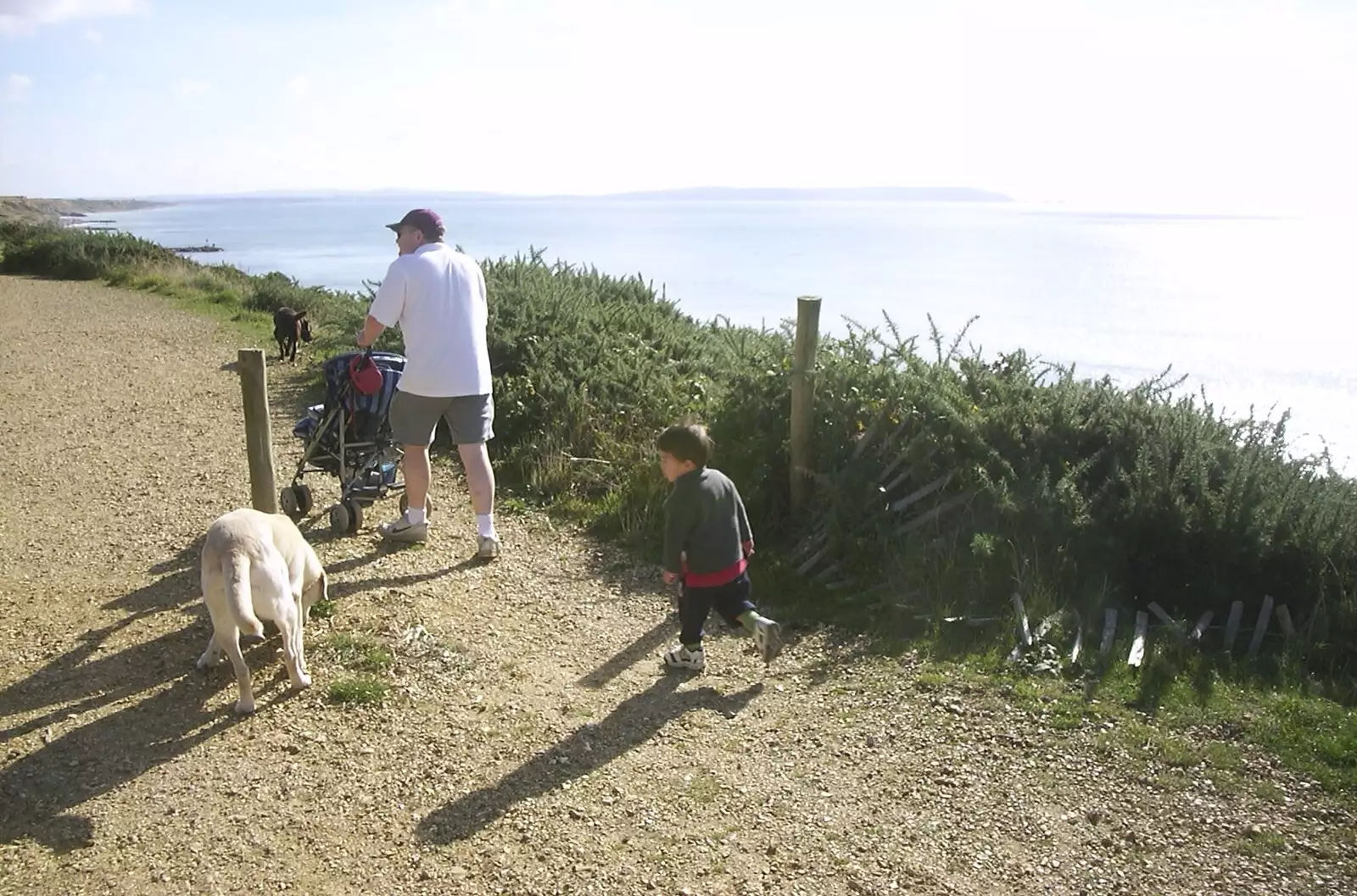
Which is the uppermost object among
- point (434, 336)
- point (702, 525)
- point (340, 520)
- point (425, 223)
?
point (425, 223)

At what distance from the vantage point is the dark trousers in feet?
17.4

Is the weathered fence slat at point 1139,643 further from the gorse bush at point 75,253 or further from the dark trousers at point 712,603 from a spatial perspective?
the gorse bush at point 75,253

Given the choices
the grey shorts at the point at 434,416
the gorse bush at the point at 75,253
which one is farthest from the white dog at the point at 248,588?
the gorse bush at the point at 75,253

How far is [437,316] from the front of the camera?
6148 mm

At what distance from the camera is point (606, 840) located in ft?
12.9

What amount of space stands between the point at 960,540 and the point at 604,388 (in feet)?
13.3

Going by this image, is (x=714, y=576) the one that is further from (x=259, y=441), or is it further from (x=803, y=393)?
(x=259, y=441)

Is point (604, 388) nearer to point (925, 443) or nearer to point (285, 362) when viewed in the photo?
point (925, 443)

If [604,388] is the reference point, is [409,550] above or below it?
below

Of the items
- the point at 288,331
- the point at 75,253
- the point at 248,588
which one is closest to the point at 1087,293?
the point at 288,331

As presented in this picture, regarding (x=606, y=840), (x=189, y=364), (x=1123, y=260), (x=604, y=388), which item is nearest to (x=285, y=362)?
(x=189, y=364)

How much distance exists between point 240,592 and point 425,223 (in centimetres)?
264

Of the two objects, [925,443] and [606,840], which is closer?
[606,840]

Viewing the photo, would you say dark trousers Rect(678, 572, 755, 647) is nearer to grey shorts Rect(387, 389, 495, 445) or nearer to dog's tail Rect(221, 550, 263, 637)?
grey shorts Rect(387, 389, 495, 445)
